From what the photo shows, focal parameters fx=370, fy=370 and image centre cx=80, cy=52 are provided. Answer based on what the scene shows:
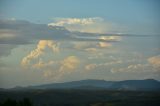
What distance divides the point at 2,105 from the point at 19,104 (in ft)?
15.7

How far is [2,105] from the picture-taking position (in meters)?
103

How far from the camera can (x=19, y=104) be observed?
343ft

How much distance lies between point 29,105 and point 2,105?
7.56 m

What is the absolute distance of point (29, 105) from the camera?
105125mm

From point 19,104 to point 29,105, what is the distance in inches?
111
